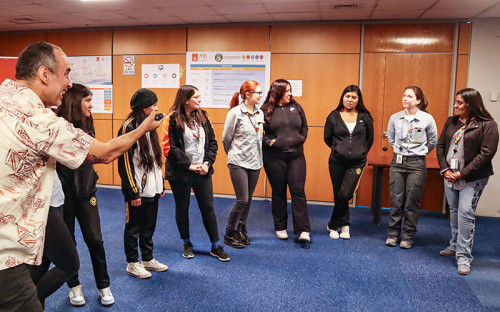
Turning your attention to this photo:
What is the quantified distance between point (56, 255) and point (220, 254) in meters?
1.69

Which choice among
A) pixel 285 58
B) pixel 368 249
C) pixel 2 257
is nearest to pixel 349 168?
pixel 368 249

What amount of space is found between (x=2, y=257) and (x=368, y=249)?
3260mm

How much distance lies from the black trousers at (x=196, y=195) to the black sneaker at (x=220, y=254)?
98 millimetres

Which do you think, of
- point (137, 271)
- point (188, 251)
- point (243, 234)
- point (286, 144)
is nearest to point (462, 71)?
point (286, 144)

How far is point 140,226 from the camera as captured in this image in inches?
119

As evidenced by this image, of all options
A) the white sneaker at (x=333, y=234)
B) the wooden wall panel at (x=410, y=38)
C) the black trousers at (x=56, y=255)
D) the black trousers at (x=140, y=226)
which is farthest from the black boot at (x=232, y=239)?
the wooden wall panel at (x=410, y=38)

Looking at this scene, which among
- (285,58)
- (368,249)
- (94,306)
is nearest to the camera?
(94,306)

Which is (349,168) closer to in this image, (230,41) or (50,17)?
(230,41)

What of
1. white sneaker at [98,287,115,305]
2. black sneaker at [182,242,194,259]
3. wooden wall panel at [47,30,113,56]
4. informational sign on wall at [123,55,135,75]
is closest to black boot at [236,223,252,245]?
black sneaker at [182,242,194,259]

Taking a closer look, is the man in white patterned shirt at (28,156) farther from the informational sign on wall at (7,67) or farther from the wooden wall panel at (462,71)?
the wooden wall panel at (462,71)

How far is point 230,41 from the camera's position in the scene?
5777 millimetres

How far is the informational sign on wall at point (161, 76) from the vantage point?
6043 mm

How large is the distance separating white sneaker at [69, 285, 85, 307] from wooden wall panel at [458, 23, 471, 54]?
5119mm

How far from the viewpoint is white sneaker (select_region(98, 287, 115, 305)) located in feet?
8.71
